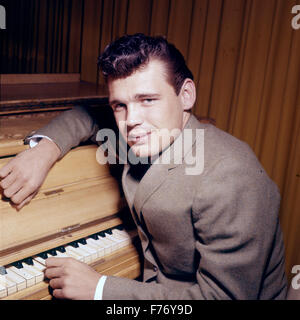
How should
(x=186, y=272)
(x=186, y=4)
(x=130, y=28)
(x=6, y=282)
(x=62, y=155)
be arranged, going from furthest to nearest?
(x=130, y=28) < (x=186, y=4) < (x=62, y=155) < (x=186, y=272) < (x=6, y=282)

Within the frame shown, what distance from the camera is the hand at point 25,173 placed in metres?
1.46

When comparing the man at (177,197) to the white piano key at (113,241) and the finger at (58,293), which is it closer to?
the finger at (58,293)

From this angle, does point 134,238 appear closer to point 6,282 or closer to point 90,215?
point 90,215

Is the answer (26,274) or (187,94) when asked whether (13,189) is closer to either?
(26,274)

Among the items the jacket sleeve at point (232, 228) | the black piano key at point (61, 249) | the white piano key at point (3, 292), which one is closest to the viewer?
the jacket sleeve at point (232, 228)

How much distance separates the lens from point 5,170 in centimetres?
Result: 146

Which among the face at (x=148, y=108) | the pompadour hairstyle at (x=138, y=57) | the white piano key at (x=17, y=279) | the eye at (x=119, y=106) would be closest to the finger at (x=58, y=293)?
the white piano key at (x=17, y=279)

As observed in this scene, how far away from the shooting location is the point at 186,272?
1.46 m

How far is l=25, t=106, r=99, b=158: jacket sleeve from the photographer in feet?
5.60

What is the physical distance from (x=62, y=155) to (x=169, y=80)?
0.65m

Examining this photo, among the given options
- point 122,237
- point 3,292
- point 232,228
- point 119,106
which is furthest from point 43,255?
point 232,228

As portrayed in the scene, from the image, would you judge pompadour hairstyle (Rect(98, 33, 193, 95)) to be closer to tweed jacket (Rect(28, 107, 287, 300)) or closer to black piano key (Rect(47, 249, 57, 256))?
tweed jacket (Rect(28, 107, 287, 300))

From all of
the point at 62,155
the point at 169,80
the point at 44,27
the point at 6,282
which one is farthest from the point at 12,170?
the point at 44,27
